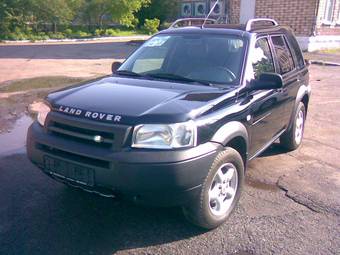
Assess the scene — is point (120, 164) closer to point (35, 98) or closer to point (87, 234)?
point (87, 234)

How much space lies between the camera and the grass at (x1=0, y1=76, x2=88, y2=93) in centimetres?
1031

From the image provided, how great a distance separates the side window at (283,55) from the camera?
5081 mm

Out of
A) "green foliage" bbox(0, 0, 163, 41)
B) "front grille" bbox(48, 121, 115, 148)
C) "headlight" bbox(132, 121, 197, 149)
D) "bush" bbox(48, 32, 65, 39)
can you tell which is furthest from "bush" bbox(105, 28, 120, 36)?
"headlight" bbox(132, 121, 197, 149)

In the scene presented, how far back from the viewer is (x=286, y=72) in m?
5.18

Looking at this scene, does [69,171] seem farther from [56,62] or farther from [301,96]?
[56,62]

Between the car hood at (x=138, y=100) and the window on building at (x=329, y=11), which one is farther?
the window on building at (x=329, y=11)

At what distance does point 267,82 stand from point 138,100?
4.68 ft

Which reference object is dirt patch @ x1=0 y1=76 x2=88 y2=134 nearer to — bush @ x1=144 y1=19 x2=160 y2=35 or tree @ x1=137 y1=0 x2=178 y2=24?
bush @ x1=144 y1=19 x2=160 y2=35

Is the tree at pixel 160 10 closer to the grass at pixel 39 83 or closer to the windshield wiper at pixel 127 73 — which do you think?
the grass at pixel 39 83

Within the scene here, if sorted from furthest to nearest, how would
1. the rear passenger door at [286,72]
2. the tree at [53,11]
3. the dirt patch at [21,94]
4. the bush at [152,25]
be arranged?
the bush at [152,25], the tree at [53,11], the dirt patch at [21,94], the rear passenger door at [286,72]

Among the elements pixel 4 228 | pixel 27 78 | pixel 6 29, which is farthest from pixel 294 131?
pixel 6 29

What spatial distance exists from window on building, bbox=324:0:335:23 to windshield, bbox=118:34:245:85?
1756cm

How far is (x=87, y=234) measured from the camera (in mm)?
3586

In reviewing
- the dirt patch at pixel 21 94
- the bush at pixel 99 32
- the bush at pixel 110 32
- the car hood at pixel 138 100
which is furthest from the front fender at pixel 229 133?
the bush at pixel 110 32
